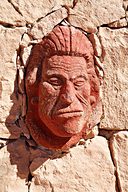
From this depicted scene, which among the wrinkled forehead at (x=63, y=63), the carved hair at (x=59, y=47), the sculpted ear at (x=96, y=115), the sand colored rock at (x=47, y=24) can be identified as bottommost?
the sculpted ear at (x=96, y=115)

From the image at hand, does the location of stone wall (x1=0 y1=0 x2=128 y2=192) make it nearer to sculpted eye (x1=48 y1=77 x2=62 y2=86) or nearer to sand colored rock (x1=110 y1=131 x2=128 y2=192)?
sand colored rock (x1=110 y1=131 x2=128 y2=192)

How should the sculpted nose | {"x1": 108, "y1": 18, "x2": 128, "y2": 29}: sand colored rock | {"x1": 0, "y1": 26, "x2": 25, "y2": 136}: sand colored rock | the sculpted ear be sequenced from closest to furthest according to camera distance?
the sculpted nose → {"x1": 0, "y1": 26, "x2": 25, "y2": 136}: sand colored rock → the sculpted ear → {"x1": 108, "y1": 18, "x2": 128, "y2": 29}: sand colored rock

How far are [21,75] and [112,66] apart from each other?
429 mm

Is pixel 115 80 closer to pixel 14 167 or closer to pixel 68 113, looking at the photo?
pixel 68 113

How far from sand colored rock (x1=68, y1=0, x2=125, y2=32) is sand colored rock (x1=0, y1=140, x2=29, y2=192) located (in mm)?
578

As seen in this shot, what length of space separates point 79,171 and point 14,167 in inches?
11.2

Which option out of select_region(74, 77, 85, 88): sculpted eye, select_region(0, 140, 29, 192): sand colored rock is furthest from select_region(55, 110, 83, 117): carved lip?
select_region(0, 140, 29, 192): sand colored rock

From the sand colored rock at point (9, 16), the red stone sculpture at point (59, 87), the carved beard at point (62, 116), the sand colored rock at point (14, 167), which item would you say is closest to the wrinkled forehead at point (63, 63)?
the red stone sculpture at point (59, 87)

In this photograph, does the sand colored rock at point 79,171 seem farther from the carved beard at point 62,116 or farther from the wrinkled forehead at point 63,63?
the wrinkled forehead at point 63,63

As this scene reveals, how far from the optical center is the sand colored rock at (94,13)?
207 cm

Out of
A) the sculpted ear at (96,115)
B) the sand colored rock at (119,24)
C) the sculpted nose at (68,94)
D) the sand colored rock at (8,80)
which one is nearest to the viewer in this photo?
the sculpted nose at (68,94)

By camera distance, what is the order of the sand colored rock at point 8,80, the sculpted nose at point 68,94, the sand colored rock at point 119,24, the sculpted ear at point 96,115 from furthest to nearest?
the sand colored rock at point 119,24
the sculpted ear at point 96,115
the sand colored rock at point 8,80
the sculpted nose at point 68,94

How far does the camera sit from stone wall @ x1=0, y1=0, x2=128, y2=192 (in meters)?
1.93

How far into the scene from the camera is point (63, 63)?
1.87m
